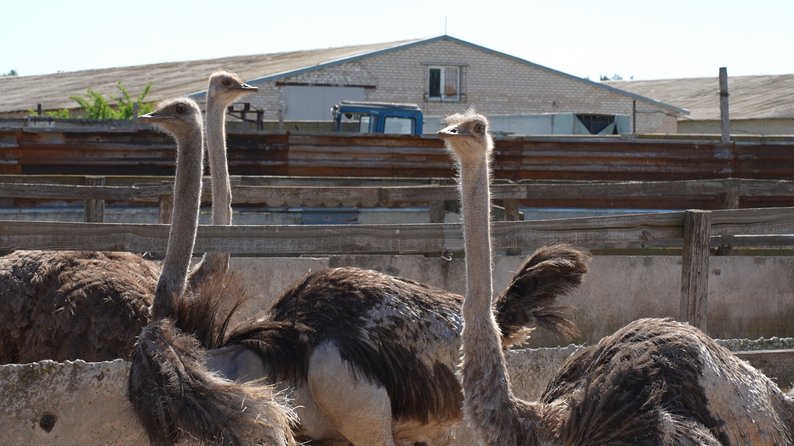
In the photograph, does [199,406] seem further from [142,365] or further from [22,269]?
[22,269]

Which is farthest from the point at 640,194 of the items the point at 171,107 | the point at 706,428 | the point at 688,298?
the point at 706,428

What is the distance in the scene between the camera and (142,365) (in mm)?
3859

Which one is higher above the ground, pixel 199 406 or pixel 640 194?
pixel 640 194

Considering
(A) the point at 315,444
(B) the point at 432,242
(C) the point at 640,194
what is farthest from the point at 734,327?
(A) the point at 315,444

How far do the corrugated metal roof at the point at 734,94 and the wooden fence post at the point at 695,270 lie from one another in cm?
2501

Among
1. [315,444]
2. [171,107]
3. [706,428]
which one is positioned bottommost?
[315,444]

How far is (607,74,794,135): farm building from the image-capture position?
98.8ft

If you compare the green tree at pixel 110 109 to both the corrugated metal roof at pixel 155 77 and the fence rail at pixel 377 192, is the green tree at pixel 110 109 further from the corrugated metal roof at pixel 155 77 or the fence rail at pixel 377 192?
the fence rail at pixel 377 192

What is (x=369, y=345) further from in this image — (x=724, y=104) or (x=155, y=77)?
(x=155, y=77)

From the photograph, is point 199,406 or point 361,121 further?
point 361,121

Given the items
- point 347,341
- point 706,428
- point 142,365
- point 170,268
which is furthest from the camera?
point 170,268

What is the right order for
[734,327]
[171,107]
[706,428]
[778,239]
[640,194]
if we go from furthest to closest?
[778,239] → [640,194] → [734,327] → [171,107] → [706,428]

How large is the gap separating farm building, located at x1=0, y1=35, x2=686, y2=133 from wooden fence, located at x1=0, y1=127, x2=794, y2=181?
Answer: 11748 mm

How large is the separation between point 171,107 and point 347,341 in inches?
57.6
